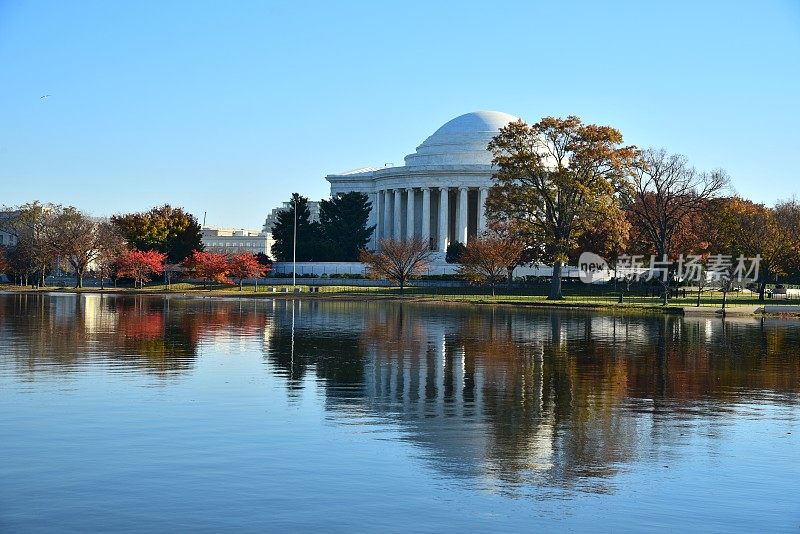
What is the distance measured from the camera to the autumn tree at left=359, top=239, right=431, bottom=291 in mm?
86000

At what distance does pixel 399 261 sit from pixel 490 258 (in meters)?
8.84

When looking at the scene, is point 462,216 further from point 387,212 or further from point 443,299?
point 443,299

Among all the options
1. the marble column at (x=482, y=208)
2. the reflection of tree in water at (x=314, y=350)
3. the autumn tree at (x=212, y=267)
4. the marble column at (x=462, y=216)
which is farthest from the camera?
the marble column at (x=462, y=216)

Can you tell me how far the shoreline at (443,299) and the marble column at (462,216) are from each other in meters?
30.6

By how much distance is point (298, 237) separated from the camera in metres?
109

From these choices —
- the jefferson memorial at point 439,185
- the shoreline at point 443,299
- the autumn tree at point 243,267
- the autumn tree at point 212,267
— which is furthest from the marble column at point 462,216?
the shoreline at point 443,299

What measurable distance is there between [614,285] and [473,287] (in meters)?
12.0

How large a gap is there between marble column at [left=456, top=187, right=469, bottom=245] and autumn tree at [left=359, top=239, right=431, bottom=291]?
21929 mm

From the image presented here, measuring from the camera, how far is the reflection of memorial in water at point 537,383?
15.7 m

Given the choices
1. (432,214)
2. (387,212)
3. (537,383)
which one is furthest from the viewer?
(432,214)

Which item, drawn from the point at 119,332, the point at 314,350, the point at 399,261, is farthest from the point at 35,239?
A: the point at 314,350

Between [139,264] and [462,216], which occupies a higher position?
[462,216]

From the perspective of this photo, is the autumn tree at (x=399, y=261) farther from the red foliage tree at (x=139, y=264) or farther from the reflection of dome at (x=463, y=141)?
the reflection of dome at (x=463, y=141)

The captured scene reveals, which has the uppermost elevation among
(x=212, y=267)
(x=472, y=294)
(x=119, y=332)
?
(x=212, y=267)
